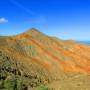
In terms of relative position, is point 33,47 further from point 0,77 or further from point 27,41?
point 0,77

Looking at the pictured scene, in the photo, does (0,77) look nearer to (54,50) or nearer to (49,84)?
(49,84)

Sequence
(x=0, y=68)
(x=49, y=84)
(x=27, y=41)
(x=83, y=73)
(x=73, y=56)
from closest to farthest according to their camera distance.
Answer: (x=0, y=68) → (x=49, y=84) → (x=83, y=73) → (x=27, y=41) → (x=73, y=56)

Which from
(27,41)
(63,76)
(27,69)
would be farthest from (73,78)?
(27,41)

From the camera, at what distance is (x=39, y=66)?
30750 millimetres

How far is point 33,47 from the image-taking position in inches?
1388

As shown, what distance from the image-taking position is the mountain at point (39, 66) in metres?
26.2

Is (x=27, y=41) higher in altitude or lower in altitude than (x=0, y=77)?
higher

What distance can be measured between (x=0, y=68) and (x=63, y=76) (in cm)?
904

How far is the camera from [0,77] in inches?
986

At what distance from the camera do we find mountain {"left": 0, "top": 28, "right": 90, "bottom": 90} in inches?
1032

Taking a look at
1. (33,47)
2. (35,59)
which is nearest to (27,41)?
(33,47)

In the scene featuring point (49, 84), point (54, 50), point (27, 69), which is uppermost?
point (54, 50)

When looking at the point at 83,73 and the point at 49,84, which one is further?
the point at 83,73

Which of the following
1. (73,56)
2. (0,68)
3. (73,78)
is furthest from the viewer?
(73,56)
